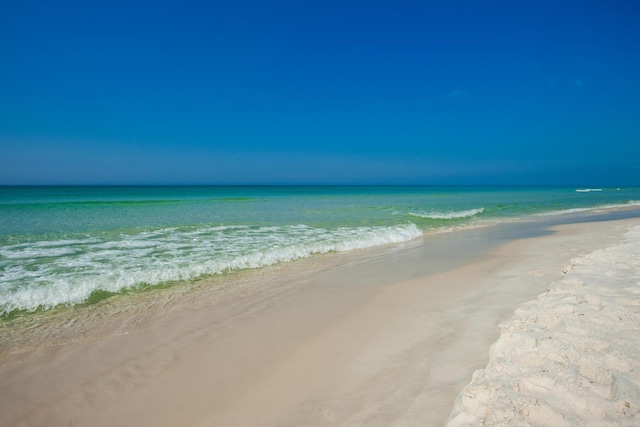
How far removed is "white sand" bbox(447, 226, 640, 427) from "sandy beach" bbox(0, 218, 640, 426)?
4cm

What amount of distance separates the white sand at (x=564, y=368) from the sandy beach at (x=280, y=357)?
0.04m

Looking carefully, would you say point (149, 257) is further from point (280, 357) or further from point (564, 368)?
point (564, 368)

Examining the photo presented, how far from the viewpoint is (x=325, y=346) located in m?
4.02

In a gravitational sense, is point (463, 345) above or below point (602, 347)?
below

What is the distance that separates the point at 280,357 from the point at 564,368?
→ 2699 mm

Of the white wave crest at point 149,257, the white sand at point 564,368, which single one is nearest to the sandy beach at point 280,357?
the white sand at point 564,368

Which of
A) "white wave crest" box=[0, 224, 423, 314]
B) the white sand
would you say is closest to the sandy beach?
the white sand

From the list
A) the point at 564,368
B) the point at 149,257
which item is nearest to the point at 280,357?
the point at 564,368

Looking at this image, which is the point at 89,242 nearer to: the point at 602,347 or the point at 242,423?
the point at 242,423

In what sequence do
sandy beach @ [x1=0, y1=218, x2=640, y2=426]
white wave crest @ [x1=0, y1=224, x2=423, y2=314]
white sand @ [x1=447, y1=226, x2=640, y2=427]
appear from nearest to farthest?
white sand @ [x1=447, y1=226, x2=640, y2=427], sandy beach @ [x1=0, y1=218, x2=640, y2=426], white wave crest @ [x1=0, y1=224, x2=423, y2=314]

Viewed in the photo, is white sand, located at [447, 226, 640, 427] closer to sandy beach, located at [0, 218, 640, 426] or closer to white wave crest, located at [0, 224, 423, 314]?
sandy beach, located at [0, 218, 640, 426]

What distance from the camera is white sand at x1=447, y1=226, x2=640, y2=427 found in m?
2.36

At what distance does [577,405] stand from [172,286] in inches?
249

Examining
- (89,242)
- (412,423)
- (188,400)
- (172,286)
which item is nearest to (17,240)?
(89,242)
